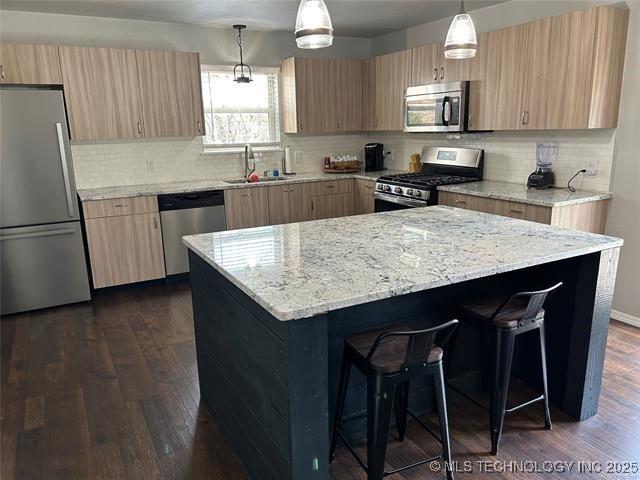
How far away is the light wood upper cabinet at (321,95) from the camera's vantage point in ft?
17.3

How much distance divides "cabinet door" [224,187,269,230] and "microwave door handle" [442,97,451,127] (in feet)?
6.20

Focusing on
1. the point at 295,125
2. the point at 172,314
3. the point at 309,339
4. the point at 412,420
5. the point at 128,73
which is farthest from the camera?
the point at 295,125

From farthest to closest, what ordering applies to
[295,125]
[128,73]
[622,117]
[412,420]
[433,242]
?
[295,125] < [128,73] < [622,117] < [412,420] < [433,242]

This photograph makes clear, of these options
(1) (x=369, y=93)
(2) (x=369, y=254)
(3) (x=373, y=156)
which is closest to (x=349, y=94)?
(1) (x=369, y=93)

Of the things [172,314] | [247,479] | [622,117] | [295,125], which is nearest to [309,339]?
[247,479]

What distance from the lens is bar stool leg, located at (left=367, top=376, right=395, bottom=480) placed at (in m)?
1.72

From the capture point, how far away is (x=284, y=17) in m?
4.59

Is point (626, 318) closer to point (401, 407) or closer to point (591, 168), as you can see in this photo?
point (591, 168)

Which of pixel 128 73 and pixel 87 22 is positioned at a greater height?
pixel 87 22

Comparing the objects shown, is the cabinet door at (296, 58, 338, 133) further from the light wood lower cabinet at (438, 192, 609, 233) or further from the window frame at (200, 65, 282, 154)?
the light wood lower cabinet at (438, 192, 609, 233)

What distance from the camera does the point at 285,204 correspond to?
201 inches

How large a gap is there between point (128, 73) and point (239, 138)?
1.39 metres

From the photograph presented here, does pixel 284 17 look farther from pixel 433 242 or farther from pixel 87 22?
pixel 433 242

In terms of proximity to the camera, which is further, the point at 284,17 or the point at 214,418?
the point at 284,17
